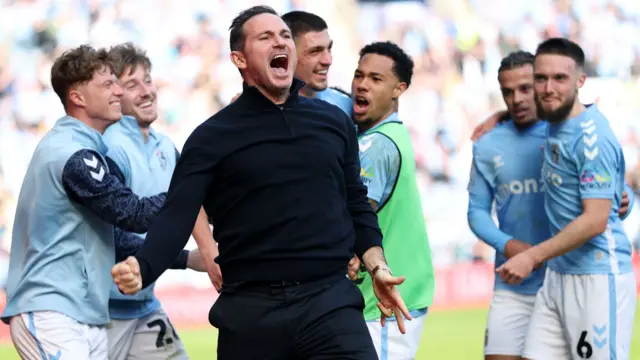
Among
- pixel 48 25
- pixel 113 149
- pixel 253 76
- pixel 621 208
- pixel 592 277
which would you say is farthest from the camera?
pixel 48 25

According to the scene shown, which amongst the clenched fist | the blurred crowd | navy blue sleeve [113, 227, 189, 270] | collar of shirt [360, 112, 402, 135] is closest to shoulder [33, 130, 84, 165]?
navy blue sleeve [113, 227, 189, 270]

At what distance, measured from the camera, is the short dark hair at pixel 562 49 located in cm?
647

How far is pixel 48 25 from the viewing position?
45.3 feet

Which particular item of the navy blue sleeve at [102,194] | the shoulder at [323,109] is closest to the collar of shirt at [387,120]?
the shoulder at [323,109]

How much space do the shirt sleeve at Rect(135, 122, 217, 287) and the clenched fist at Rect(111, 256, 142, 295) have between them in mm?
230

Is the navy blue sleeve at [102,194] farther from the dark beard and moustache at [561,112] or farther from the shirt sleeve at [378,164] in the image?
the dark beard and moustache at [561,112]

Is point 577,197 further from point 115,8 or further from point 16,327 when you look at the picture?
point 115,8

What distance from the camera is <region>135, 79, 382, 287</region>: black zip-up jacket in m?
4.18

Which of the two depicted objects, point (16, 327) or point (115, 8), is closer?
point (16, 327)

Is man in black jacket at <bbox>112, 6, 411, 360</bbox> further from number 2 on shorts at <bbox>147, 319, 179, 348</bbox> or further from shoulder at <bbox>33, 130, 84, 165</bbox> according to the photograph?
number 2 on shorts at <bbox>147, 319, 179, 348</bbox>

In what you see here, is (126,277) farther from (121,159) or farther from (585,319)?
(585,319)

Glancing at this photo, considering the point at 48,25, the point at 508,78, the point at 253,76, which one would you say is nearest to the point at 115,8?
the point at 48,25

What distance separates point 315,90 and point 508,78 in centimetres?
152

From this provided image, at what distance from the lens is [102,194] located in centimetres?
498
